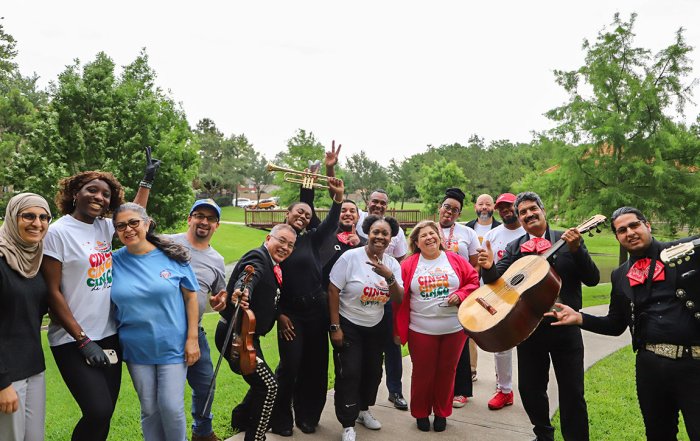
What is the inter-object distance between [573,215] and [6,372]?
12940 millimetres

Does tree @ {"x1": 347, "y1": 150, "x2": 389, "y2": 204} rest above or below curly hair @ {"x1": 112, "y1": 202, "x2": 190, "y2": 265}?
above

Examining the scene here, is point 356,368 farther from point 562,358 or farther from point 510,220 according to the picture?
point 510,220

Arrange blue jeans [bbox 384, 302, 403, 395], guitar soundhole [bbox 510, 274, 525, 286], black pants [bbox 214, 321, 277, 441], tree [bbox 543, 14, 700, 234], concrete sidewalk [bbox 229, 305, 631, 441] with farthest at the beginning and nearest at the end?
tree [bbox 543, 14, 700, 234] < blue jeans [bbox 384, 302, 403, 395] < concrete sidewalk [bbox 229, 305, 631, 441] < guitar soundhole [bbox 510, 274, 525, 286] < black pants [bbox 214, 321, 277, 441]

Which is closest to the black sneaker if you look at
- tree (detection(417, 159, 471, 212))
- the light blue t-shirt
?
the light blue t-shirt

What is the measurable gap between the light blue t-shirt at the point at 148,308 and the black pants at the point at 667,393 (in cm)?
311

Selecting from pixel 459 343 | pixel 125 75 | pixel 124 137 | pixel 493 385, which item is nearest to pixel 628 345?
pixel 493 385

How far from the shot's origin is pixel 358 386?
442 centimetres

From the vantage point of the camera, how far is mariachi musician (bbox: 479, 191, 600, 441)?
3.88 m

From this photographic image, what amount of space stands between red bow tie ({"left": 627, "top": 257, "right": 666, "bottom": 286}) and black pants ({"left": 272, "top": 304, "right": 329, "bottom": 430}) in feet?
8.32

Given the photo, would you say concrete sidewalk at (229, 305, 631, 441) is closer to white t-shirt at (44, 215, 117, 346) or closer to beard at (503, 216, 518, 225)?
white t-shirt at (44, 215, 117, 346)

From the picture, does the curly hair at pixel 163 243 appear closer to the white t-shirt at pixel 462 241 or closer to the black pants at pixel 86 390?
the black pants at pixel 86 390

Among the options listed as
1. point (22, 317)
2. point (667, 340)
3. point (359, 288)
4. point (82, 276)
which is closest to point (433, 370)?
point (359, 288)

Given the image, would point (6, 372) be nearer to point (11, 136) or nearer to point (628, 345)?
point (628, 345)

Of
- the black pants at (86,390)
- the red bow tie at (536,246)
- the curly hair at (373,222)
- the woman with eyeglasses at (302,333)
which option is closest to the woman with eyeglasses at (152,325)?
the black pants at (86,390)
